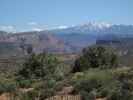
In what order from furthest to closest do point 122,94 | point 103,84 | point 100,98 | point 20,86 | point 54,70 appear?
point 54,70 → point 20,86 → point 103,84 → point 100,98 → point 122,94

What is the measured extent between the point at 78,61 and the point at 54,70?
5.36m

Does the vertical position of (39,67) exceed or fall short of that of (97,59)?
it falls short

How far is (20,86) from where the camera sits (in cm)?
2641

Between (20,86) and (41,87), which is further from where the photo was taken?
(20,86)

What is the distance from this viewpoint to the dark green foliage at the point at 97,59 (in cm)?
3981

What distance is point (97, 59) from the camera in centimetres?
4003

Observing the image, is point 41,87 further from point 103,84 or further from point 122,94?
point 122,94

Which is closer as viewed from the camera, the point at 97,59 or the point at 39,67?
the point at 39,67

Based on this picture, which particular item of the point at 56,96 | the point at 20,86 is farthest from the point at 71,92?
the point at 20,86

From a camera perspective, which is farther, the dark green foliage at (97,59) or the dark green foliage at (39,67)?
the dark green foliage at (97,59)

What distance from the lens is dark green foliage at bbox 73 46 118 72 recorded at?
39812mm

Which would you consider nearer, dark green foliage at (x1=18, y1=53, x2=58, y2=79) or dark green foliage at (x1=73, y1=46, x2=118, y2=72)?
dark green foliage at (x1=18, y1=53, x2=58, y2=79)

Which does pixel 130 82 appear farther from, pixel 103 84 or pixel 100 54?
pixel 100 54

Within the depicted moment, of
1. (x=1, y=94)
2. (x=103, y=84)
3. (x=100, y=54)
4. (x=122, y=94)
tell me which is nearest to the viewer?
(x=122, y=94)
